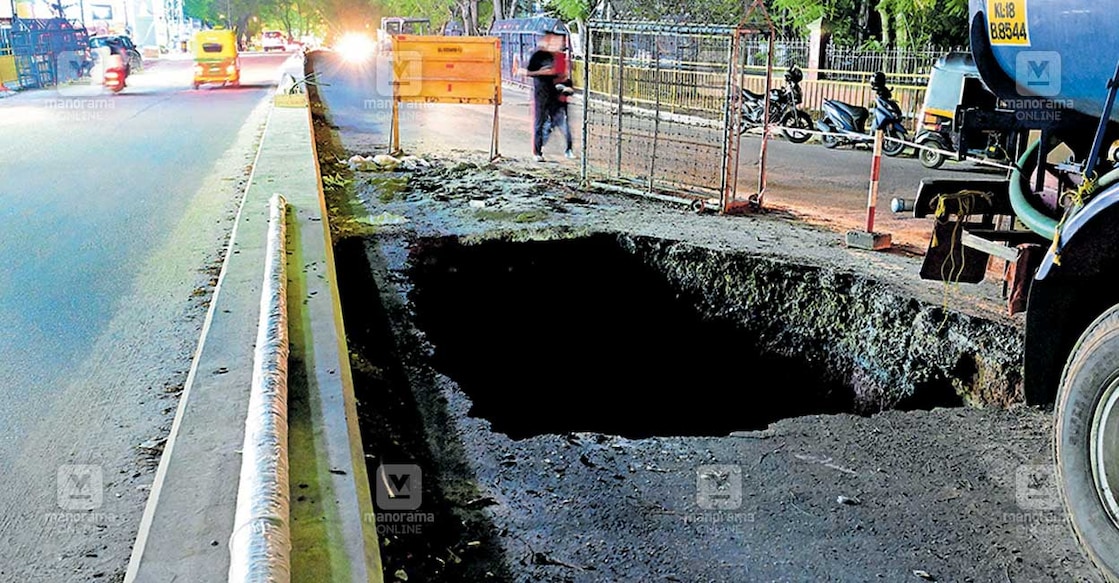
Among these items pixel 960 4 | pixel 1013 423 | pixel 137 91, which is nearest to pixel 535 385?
pixel 1013 423

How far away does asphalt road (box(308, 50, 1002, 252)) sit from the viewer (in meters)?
9.90

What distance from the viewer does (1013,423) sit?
479 cm

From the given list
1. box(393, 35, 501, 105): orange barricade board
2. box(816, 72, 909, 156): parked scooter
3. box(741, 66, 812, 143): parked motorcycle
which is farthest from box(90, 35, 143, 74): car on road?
box(816, 72, 909, 156): parked scooter

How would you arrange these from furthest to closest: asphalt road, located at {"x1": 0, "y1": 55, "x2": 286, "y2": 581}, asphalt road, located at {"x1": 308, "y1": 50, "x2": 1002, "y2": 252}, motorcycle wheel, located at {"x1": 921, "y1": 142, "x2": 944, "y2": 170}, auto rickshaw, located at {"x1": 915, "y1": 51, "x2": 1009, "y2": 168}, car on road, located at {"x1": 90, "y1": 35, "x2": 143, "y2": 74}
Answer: car on road, located at {"x1": 90, "y1": 35, "x2": 143, "y2": 74} < motorcycle wheel, located at {"x1": 921, "y1": 142, "x2": 944, "y2": 170} < asphalt road, located at {"x1": 308, "y1": 50, "x2": 1002, "y2": 252} < auto rickshaw, located at {"x1": 915, "y1": 51, "x2": 1009, "y2": 168} < asphalt road, located at {"x1": 0, "y1": 55, "x2": 286, "y2": 581}

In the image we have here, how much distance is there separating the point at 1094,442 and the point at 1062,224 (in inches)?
37.1

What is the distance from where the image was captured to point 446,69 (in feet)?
42.6

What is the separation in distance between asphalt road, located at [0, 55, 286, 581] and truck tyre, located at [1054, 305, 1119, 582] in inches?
143

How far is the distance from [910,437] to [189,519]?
11.7 feet

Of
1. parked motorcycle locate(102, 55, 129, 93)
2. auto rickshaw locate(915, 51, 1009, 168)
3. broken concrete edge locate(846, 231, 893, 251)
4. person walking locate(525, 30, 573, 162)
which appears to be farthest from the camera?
parked motorcycle locate(102, 55, 129, 93)

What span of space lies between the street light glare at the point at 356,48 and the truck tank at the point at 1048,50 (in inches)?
1801

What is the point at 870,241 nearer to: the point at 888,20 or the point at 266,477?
the point at 266,477

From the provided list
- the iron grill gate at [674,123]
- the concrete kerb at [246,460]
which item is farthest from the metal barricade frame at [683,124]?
the concrete kerb at [246,460]

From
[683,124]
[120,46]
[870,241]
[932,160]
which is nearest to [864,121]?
[932,160]

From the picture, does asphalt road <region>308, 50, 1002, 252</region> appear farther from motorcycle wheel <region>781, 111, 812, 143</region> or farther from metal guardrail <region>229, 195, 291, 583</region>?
metal guardrail <region>229, 195, 291, 583</region>
